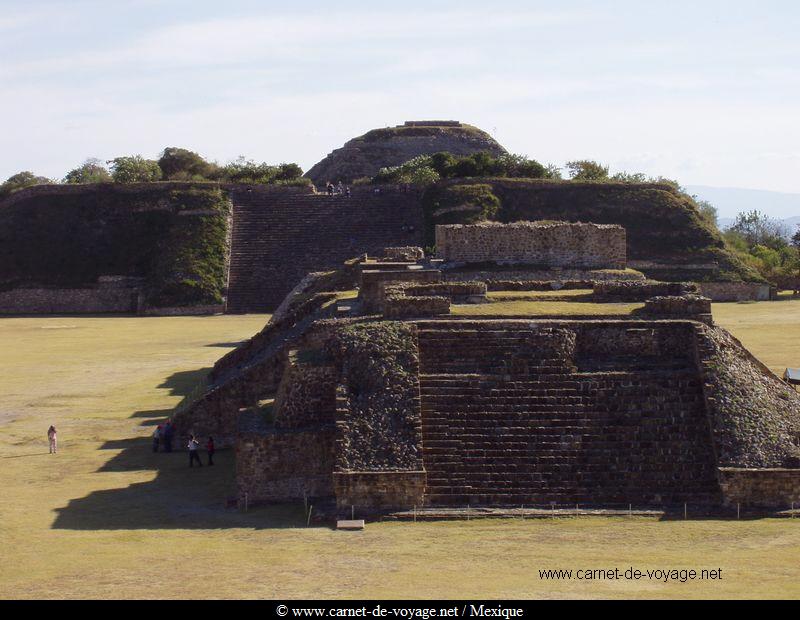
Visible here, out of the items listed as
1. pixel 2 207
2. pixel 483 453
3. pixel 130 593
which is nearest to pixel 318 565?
pixel 130 593

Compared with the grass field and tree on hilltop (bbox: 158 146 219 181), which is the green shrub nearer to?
tree on hilltop (bbox: 158 146 219 181)

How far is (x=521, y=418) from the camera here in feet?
74.5

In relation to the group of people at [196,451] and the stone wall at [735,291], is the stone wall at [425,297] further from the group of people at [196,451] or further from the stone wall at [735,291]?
the stone wall at [735,291]

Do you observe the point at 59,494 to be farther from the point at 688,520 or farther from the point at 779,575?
the point at 779,575

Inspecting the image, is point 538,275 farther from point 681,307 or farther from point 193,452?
point 193,452

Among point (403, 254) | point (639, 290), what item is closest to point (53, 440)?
point (639, 290)

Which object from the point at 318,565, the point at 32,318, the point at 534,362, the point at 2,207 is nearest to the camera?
the point at 318,565

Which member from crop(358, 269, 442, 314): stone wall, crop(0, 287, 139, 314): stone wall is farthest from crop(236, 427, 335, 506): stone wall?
crop(0, 287, 139, 314): stone wall

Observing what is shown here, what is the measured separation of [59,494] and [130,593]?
767 cm

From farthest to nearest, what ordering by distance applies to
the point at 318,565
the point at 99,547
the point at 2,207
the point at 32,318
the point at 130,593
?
the point at 2,207, the point at 32,318, the point at 99,547, the point at 318,565, the point at 130,593

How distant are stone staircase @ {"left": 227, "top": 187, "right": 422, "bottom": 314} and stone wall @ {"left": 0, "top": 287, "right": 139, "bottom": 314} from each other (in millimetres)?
6057

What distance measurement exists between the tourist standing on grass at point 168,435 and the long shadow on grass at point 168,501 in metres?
0.17

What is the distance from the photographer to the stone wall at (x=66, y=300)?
67.2m

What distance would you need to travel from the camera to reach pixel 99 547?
19.5 meters
